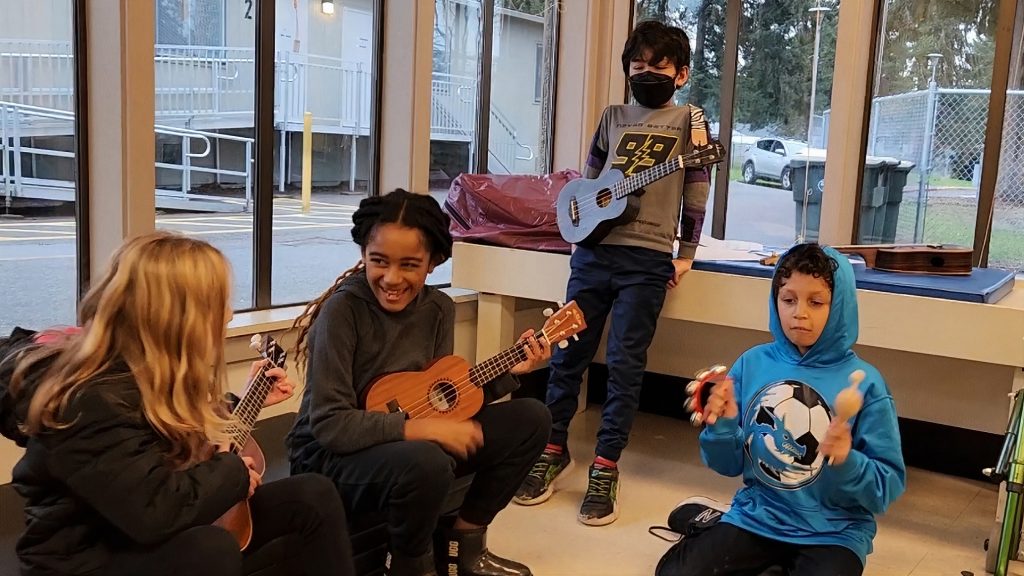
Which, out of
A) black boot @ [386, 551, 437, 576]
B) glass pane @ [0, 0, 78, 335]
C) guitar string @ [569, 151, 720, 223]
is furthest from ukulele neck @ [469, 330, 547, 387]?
glass pane @ [0, 0, 78, 335]

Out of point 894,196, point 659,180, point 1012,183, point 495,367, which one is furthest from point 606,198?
point 1012,183

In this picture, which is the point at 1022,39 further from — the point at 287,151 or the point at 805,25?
the point at 287,151

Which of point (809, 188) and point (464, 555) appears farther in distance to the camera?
point (809, 188)

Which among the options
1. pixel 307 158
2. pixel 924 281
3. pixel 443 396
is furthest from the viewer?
pixel 307 158

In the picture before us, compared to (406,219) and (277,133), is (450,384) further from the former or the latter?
(277,133)

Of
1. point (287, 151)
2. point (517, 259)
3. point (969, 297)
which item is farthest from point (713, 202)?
point (287, 151)

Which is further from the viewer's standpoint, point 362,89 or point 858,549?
point 362,89

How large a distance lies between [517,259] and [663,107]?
697mm

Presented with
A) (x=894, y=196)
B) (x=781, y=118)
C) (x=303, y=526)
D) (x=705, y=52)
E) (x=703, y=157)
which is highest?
(x=705, y=52)

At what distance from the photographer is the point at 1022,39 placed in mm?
3041

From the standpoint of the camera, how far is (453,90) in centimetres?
359

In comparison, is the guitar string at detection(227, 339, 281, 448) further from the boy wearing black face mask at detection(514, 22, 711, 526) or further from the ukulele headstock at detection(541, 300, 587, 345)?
the boy wearing black face mask at detection(514, 22, 711, 526)

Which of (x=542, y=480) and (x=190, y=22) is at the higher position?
(x=190, y=22)

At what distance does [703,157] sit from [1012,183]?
1214mm
